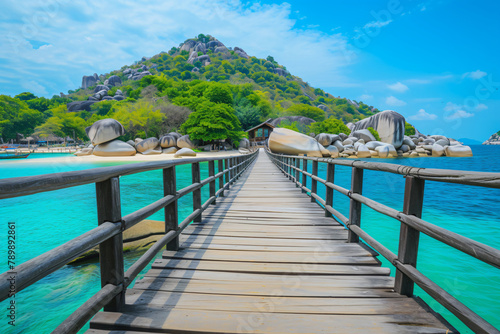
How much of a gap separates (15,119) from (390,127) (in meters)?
77.5

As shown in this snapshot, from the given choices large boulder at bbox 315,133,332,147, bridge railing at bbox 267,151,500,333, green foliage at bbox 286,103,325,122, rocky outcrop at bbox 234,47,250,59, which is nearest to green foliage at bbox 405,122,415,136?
green foliage at bbox 286,103,325,122

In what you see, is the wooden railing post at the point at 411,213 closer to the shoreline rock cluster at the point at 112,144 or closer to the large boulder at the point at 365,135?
the shoreline rock cluster at the point at 112,144

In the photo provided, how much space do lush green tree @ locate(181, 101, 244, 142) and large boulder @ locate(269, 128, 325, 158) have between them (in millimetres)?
12162

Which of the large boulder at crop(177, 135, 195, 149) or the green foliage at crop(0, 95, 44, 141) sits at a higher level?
the green foliage at crop(0, 95, 44, 141)

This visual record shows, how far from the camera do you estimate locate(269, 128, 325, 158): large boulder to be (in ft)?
84.3

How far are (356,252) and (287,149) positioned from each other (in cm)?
2324

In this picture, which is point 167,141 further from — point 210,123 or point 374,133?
point 374,133

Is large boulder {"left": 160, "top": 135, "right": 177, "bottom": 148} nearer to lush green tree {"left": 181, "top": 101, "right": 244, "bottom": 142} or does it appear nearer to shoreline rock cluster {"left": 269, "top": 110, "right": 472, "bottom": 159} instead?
lush green tree {"left": 181, "top": 101, "right": 244, "bottom": 142}

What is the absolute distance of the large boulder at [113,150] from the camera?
30.3 m

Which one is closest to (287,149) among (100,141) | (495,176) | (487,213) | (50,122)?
(487,213)

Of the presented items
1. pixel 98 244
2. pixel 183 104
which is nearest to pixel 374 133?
pixel 183 104

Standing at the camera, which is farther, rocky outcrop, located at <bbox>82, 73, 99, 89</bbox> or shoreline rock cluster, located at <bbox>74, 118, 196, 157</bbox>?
rocky outcrop, located at <bbox>82, 73, 99, 89</bbox>

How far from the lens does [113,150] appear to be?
30328mm

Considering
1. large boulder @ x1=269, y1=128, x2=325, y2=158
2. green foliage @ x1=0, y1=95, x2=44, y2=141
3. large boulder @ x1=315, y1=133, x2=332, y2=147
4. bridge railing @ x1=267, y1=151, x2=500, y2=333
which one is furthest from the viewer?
green foliage @ x1=0, y1=95, x2=44, y2=141
